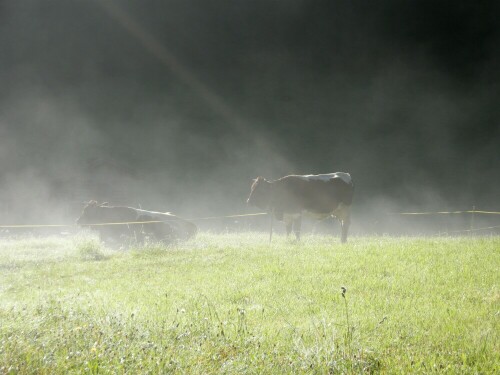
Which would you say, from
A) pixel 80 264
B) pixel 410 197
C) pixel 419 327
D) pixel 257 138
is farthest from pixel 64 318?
pixel 410 197

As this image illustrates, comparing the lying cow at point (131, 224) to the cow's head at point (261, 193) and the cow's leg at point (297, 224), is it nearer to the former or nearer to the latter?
the cow's head at point (261, 193)

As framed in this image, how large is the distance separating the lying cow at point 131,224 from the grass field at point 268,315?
817 cm

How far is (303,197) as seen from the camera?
60.8 ft

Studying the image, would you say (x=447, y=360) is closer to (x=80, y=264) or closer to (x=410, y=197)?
(x=80, y=264)

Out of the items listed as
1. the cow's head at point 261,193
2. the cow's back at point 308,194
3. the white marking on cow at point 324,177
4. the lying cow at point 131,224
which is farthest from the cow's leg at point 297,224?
the lying cow at point 131,224

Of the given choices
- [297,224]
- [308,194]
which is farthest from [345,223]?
[297,224]

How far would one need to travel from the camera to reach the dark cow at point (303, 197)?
60.6ft

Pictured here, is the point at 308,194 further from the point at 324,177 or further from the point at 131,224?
the point at 131,224

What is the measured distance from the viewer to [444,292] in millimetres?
6906

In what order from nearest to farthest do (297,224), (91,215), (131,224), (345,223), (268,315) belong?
(268,315) < (297,224) < (345,223) < (131,224) < (91,215)

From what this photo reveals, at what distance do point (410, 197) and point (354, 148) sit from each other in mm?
Result: 6303

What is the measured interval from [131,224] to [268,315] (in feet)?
47.8

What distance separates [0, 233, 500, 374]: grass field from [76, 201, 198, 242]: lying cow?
26.8 feet

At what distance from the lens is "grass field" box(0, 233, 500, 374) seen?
13.4ft
